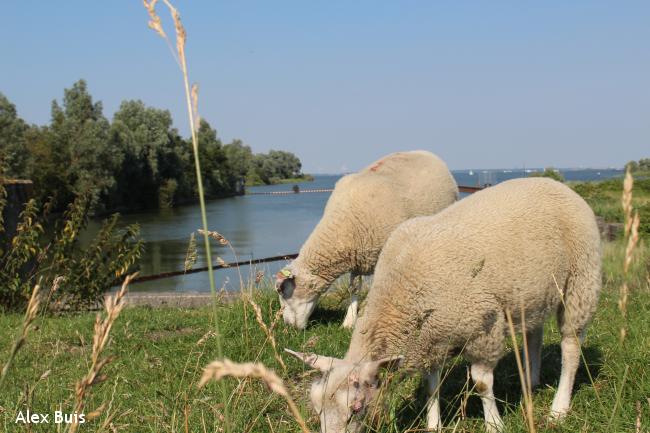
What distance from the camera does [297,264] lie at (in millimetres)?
7695

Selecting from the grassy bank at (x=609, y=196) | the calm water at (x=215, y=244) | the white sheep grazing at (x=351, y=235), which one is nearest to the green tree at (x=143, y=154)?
the calm water at (x=215, y=244)

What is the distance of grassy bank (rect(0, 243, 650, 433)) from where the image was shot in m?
3.40

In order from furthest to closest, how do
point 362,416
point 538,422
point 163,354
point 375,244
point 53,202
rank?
point 53,202 → point 375,244 → point 163,354 → point 538,422 → point 362,416

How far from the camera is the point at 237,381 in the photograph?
14.4 ft

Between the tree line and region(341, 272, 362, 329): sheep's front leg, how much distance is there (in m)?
32.5

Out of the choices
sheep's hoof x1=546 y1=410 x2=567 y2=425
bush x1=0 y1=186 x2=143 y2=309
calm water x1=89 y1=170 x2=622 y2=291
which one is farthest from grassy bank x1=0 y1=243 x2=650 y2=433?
calm water x1=89 y1=170 x2=622 y2=291

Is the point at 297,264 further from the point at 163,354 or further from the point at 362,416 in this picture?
the point at 362,416

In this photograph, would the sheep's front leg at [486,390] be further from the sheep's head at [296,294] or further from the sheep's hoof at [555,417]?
the sheep's head at [296,294]

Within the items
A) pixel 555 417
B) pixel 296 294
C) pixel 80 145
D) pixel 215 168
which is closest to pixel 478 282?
pixel 555 417

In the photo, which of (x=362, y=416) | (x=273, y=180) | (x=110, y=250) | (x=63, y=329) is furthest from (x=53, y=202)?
(x=273, y=180)

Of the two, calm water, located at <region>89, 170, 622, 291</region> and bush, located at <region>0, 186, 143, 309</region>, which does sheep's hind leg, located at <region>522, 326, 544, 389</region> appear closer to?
bush, located at <region>0, 186, 143, 309</region>

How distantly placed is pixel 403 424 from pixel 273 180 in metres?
143

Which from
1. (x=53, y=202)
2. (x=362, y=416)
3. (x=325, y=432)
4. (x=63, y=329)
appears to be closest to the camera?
(x=325, y=432)

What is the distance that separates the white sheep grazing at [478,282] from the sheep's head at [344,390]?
6cm
